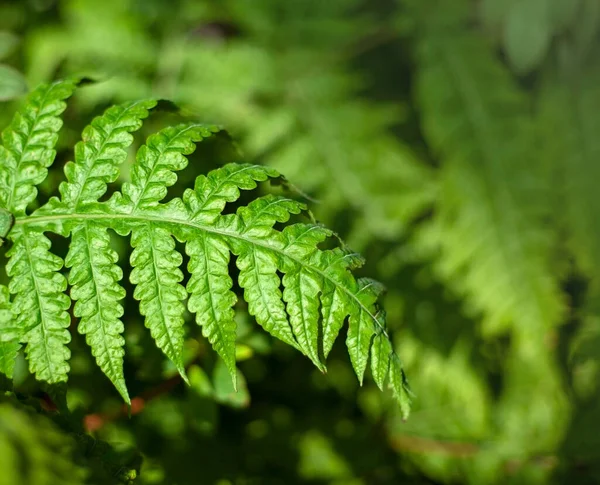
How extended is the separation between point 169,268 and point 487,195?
1.46 meters

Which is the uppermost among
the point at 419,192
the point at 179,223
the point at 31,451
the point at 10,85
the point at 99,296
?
the point at 10,85

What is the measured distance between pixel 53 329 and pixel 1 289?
0.42 feet

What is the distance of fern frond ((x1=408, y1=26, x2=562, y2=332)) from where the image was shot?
7.27 feet

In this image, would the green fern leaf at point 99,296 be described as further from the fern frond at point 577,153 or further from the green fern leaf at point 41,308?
the fern frond at point 577,153

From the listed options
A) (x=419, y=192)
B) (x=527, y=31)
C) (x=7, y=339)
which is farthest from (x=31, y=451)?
(x=527, y=31)

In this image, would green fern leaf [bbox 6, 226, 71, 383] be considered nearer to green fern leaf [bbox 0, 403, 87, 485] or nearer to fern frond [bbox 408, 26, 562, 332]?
green fern leaf [bbox 0, 403, 87, 485]

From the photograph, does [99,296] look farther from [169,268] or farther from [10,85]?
[10,85]

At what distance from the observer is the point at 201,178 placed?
119cm

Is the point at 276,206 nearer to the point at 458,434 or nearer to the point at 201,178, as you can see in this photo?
the point at 201,178

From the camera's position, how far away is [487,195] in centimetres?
227

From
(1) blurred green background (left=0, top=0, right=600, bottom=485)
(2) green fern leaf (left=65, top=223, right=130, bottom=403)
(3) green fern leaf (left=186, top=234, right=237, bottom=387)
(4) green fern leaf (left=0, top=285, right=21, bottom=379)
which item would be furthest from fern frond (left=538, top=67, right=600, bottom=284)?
(4) green fern leaf (left=0, top=285, right=21, bottom=379)

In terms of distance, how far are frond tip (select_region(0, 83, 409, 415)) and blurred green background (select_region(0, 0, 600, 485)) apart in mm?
520

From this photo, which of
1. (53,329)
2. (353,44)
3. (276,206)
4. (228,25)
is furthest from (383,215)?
(53,329)

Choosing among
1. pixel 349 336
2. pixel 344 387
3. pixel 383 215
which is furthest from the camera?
pixel 383 215
